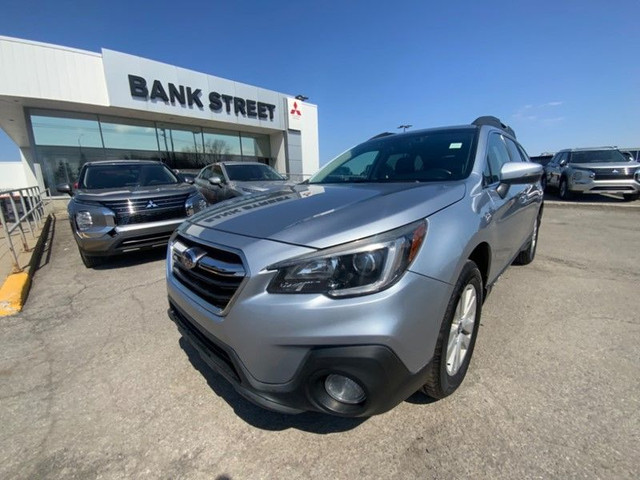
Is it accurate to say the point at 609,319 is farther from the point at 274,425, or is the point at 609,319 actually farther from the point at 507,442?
the point at 274,425

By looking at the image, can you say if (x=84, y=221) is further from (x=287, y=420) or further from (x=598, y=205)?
(x=598, y=205)

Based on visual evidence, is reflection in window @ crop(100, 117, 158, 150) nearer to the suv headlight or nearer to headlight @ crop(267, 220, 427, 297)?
headlight @ crop(267, 220, 427, 297)

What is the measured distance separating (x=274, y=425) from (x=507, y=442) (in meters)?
1.20

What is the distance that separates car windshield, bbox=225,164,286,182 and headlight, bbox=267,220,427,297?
6.85 meters

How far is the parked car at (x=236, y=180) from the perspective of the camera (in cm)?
724

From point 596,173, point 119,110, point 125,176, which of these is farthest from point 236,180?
point 596,173

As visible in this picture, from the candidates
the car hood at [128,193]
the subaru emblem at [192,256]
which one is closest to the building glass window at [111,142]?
the car hood at [128,193]

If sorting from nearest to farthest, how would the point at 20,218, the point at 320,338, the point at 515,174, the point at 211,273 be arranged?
the point at 320,338 < the point at 211,273 < the point at 515,174 < the point at 20,218

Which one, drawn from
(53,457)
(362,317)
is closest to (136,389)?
(53,457)

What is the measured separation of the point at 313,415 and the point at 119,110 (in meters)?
14.6

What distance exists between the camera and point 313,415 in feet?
6.00

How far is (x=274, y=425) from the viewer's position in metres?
1.76

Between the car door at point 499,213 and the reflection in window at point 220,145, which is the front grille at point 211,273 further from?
the reflection in window at point 220,145

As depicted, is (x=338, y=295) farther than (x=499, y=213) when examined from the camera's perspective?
No
